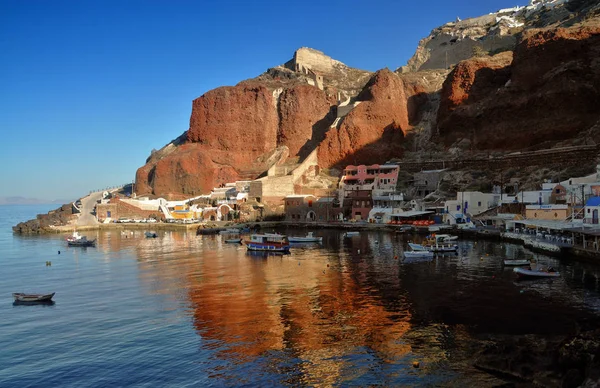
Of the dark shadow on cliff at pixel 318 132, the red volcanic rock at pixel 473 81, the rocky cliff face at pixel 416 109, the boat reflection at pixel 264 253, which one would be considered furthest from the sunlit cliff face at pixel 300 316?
the dark shadow on cliff at pixel 318 132

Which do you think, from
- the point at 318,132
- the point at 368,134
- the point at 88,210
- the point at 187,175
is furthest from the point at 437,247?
the point at 88,210

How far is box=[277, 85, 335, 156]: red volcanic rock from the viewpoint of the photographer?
10762 cm

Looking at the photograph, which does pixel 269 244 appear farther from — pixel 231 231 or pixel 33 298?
pixel 33 298

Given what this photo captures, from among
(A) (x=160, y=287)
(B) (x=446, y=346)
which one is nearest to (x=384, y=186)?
(A) (x=160, y=287)

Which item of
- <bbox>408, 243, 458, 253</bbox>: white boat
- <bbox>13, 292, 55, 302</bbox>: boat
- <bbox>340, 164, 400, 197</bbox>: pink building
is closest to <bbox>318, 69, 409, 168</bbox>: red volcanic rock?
<bbox>340, 164, 400, 197</bbox>: pink building

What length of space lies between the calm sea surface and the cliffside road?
148ft

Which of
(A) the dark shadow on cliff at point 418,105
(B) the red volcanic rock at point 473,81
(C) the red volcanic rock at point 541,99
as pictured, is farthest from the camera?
(A) the dark shadow on cliff at point 418,105

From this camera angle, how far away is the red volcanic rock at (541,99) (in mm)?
75188

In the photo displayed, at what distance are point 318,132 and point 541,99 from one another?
151ft

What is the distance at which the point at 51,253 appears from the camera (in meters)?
54.4

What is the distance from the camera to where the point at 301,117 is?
108 meters

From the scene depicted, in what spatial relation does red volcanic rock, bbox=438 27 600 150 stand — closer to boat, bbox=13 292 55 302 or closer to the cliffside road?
the cliffside road

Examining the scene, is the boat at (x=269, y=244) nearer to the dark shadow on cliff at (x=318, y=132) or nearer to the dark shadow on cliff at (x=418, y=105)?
the dark shadow on cliff at (x=318, y=132)

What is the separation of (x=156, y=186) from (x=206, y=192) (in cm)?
1067
